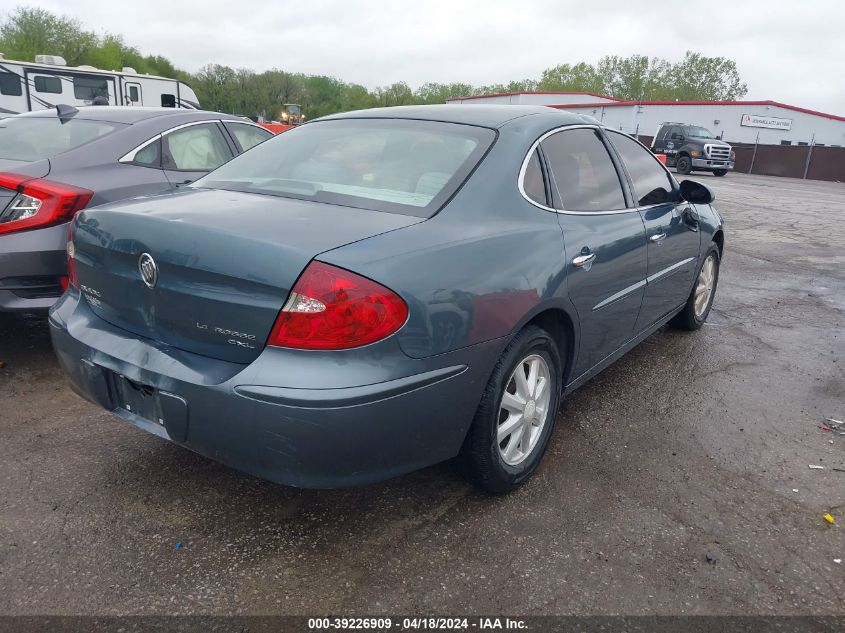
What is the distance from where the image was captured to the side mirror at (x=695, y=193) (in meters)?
4.23

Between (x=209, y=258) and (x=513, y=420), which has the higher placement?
(x=209, y=258)

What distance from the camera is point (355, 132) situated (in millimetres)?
3115

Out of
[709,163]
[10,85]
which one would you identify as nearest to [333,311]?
[10,85]

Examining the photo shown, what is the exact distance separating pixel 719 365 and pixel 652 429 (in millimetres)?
1305

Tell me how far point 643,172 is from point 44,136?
4.09 meters

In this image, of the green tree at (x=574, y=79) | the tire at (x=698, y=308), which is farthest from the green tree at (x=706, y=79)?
the tire at (x=698, y=308)

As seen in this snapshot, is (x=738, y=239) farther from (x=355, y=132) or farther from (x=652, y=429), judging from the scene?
(x=355, y=132)

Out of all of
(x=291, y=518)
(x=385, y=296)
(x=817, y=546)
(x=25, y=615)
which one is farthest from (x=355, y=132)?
(x=817, y=546)

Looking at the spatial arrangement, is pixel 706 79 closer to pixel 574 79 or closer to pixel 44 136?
pixel 574 79

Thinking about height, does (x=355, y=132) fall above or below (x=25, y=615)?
above

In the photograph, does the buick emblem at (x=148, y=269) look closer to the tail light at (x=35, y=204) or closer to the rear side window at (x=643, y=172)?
the tail light at (x=35, y=204)

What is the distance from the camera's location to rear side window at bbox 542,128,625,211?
3.06 metres

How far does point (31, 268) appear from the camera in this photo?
3.65 metres

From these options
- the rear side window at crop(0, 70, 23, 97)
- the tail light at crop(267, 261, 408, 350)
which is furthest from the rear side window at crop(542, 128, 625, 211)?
the rear side window at crop(0, 70, 23, 97)
